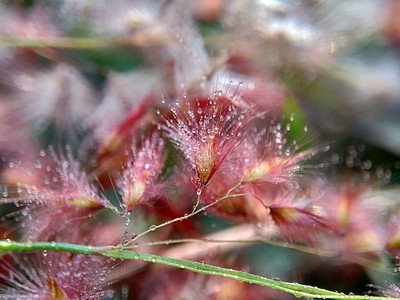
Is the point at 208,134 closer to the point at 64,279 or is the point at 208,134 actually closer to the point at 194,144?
the point at 194,144

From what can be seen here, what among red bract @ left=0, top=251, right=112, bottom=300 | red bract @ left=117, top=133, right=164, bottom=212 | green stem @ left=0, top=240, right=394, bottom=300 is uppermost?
red bract @ left=117, top=133, right=164, bottom=212

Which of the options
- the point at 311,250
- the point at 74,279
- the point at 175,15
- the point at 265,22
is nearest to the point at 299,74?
the point at 265,22

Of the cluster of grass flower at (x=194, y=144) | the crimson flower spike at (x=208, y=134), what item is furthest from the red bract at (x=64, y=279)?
the crimson flower spike at (x=208, y=134)

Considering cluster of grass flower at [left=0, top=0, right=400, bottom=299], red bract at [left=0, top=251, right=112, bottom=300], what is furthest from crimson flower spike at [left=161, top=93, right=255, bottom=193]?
red bract at [left=0, top=251, right=112, bottom=300]

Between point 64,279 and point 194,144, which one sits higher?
point 194,144

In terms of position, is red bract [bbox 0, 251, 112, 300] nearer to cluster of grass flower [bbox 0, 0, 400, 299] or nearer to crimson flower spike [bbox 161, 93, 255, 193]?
cluster of grass flower [bbox 0, 0, 400, 299]

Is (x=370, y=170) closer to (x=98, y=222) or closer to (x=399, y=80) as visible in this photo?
(x=399, y=80)

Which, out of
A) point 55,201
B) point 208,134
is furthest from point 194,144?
point 55,201
